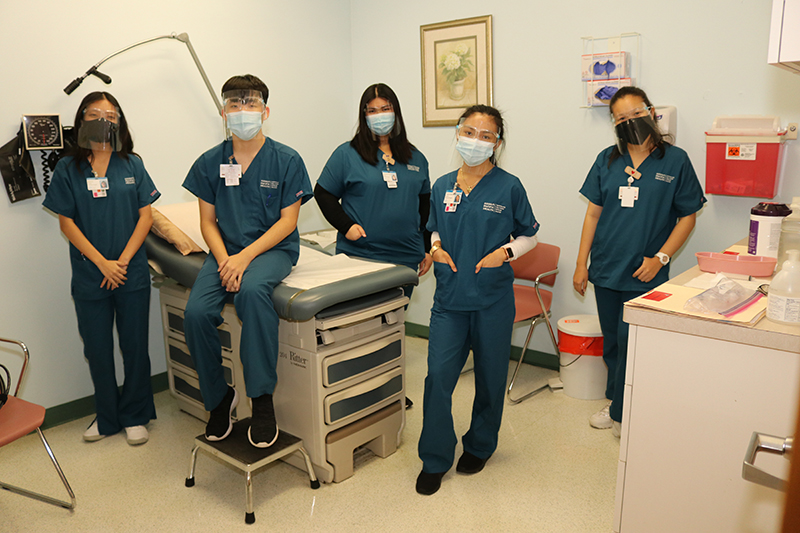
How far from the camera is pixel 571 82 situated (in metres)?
3.22

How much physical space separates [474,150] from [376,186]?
0.68 meters

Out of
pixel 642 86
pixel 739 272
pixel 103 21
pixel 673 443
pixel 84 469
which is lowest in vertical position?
pixel 84 469

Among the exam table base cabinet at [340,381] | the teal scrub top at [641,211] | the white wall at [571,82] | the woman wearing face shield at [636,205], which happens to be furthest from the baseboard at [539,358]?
the exam table base cabinet at [340,381]

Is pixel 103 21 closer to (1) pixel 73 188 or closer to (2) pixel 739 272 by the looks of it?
(1) pixel 73 188

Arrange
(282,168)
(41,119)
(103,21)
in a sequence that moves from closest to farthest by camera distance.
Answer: (282,168) → (41,119) → (103,21)

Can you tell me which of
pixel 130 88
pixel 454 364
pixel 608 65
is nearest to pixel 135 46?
pixel 130 88

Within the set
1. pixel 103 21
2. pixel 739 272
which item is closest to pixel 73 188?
pixel 103 21

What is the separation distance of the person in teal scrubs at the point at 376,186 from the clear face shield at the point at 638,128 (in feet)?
2.97

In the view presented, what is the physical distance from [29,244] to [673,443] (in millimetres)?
2749

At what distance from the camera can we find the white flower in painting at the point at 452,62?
143 inches

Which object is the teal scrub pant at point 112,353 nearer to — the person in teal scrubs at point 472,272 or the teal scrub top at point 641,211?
the person in teal scrubs at point 472,272

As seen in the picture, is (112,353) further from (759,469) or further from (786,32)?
(786,32)

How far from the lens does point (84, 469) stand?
249 centimetres

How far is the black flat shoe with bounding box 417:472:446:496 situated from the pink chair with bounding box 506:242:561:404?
968 millimetres
